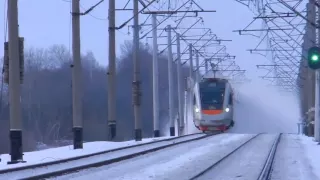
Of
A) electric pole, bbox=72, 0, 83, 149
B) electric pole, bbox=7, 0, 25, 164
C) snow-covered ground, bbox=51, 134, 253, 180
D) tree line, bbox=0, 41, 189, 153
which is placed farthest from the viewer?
tree line, bbox=0, 41, 189, 153

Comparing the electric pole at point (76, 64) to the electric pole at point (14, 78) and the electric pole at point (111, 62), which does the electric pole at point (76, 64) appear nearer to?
the electric pole at point (111, 62)

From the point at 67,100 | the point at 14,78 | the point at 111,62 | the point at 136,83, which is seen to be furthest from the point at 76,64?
the point at 67,100

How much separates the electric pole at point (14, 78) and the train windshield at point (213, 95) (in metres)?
26.6

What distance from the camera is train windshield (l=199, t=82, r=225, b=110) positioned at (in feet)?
170

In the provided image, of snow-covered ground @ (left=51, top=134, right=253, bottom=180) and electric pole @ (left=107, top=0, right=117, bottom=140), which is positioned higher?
electric pole @ (left=107, top=0, right=117, bottom=140)

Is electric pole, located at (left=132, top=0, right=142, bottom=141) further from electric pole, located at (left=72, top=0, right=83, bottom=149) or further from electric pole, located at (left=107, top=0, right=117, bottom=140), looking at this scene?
electric pole, located at (left=72, top=0, right=83, bottom=149)

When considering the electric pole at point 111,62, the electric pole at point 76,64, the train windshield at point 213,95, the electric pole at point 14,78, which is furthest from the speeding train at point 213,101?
the electric pole at point 14,78

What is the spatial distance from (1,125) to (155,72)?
11.7 metres

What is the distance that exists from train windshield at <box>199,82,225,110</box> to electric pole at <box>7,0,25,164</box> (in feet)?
87.1

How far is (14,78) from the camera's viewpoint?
26062 mm

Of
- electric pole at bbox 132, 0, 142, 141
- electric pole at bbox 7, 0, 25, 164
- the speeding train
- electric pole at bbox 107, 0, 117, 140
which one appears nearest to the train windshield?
the speeding train

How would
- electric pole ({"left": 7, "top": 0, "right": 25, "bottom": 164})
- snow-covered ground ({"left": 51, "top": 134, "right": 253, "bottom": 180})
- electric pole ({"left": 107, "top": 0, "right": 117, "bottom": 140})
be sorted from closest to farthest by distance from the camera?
snow-covered ground ({"left": 51, "top": 134, "right": 253, "bottom": 180}) < electric pole ({"left": 7, "top": 0, "right": 25, "bottom": 164}) < electric pole ({"left": 107, "top": 0, "right": 117, "bottom": 140})

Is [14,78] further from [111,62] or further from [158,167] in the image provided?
[111,62]

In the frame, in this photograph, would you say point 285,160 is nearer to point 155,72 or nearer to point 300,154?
point 300,154
